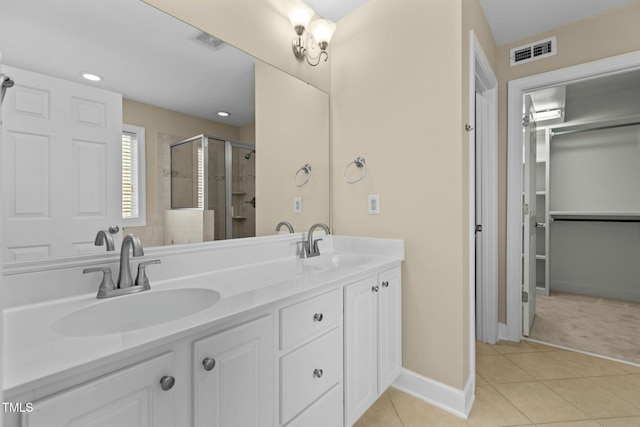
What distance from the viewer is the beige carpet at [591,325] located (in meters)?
2.42

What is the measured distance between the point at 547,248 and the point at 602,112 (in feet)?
5.59

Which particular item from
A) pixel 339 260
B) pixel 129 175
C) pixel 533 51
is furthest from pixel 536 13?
pixel 129 175

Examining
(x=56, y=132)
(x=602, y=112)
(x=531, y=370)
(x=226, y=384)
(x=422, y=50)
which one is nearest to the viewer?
(x=226, y=384)

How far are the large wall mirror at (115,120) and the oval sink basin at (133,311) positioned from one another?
249mm

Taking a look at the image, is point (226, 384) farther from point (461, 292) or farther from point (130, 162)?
point (461, 292)

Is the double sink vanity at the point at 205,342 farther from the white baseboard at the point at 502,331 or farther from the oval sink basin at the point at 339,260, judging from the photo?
the white baseboard at the point at 502,331

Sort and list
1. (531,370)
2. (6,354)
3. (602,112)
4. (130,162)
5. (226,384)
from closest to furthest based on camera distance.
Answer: (6,354) → (226,384) → (130,162) → (531,370) → (602,112)

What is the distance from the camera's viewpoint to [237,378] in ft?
3.10

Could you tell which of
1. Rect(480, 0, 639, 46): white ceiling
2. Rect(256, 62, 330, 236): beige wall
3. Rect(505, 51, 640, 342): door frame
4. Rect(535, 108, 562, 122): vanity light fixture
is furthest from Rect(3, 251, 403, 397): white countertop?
Rect(535, 108, 562, 122): vanity light fixture

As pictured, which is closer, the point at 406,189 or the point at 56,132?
the point at 56,132

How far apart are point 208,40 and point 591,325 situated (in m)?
3.85

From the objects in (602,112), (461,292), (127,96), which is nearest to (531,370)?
(461,292)

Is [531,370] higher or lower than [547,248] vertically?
lower

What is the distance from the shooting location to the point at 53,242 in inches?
41.4
